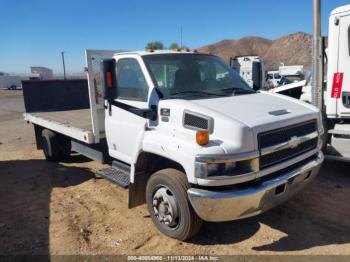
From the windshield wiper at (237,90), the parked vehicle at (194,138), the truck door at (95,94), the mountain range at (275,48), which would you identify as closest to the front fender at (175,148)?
the parked vehicle at (194,138)

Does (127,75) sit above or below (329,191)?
above

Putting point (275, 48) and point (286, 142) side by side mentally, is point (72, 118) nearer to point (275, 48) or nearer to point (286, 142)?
point (286, 142)

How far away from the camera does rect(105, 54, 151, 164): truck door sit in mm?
4344

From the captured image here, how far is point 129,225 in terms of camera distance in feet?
14.4

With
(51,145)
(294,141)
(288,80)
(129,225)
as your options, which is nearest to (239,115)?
(294,141)

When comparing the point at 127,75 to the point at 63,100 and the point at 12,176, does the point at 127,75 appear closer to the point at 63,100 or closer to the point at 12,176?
the point at 12,176

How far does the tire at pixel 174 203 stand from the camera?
362 centimetres

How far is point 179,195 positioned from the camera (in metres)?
3.62

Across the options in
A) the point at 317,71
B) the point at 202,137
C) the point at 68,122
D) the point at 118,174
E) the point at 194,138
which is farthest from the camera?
the point at 68,122

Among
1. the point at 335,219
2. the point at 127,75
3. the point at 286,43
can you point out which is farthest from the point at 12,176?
the point at 286,43

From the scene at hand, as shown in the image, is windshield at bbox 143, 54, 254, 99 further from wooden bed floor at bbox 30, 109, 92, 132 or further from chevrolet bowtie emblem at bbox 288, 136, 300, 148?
wooden bed floor at bbox 30, 109, 92, 132

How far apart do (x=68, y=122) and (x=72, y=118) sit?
19.0 inches

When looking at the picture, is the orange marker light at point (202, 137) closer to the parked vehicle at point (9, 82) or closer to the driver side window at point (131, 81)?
the driver side window at point (131, 81)

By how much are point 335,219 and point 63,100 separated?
659 cm
